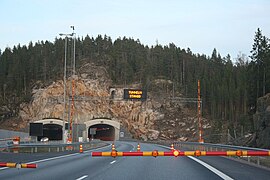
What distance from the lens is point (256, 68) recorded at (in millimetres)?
76250

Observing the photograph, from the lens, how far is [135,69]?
420ft

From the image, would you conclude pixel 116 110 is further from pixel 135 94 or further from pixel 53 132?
pixel 135 94

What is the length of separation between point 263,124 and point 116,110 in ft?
228

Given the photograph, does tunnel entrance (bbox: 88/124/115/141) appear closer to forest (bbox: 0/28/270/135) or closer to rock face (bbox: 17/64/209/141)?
rock face (bbox: 17/64/209/141)

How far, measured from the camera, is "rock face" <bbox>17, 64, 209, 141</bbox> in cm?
10156

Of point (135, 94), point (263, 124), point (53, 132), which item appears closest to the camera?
point (263, 124)

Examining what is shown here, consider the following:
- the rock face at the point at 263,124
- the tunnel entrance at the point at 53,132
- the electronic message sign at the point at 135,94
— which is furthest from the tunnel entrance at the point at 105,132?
the rock face at the point at 263,124

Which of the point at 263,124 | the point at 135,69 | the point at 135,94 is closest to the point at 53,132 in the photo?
the point at 135,69

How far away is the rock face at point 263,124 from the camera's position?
35.7 metres

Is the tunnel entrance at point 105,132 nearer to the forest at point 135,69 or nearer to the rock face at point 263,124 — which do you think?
the forest at point 135,69

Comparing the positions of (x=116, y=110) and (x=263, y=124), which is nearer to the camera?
(x=263, y=124)

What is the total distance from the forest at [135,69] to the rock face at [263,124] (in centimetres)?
4778

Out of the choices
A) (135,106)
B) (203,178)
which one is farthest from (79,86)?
(203,178)

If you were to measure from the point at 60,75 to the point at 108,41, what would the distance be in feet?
123
